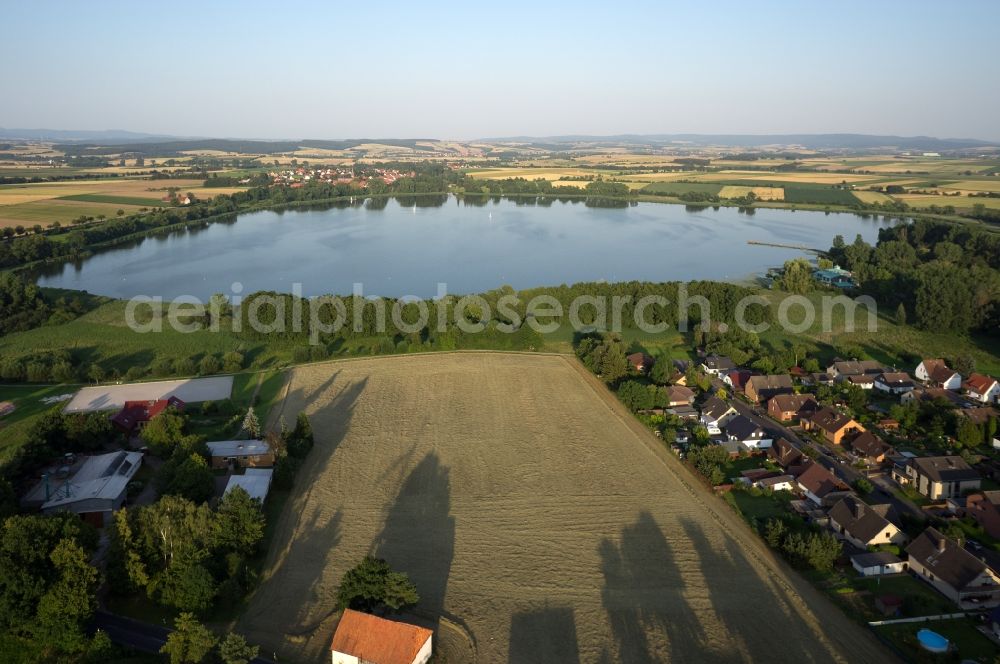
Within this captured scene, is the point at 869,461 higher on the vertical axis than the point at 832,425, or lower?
lower

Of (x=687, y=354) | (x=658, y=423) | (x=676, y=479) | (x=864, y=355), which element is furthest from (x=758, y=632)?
(x=864, y=355)

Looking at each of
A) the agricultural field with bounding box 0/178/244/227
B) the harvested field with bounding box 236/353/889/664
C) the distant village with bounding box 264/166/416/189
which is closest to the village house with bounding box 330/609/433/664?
the harvested field with bounding box 236/353/889/664

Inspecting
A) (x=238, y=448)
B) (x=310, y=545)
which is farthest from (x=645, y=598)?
(x=238, y=448)

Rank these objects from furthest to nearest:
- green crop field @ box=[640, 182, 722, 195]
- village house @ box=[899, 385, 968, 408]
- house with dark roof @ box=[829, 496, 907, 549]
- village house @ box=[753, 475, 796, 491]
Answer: green crop field @ box=[640, 182, 722, 195]
village house @ box=[899, 385, 968, 408]
village house @ box=[753, 475, 796, 491]
house with dark roof @ box=[829, 496, 907, 549]

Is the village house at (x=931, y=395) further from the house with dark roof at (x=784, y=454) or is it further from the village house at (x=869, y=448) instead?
the house with dark roof at (x=784, y=454)

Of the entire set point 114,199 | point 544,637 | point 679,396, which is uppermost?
point 114,199

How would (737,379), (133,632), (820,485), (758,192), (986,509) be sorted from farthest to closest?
1. (758,192)
2. (737,379)
3. (820,485)
4. (986,509)
5. (133,632)

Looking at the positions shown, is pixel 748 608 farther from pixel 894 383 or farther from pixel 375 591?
pixel 894 383

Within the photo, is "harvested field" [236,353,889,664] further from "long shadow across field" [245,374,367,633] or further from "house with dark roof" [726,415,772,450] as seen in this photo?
"house with dark roof" [726,415,772,450]

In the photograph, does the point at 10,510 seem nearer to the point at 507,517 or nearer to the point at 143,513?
the point at 143,513
